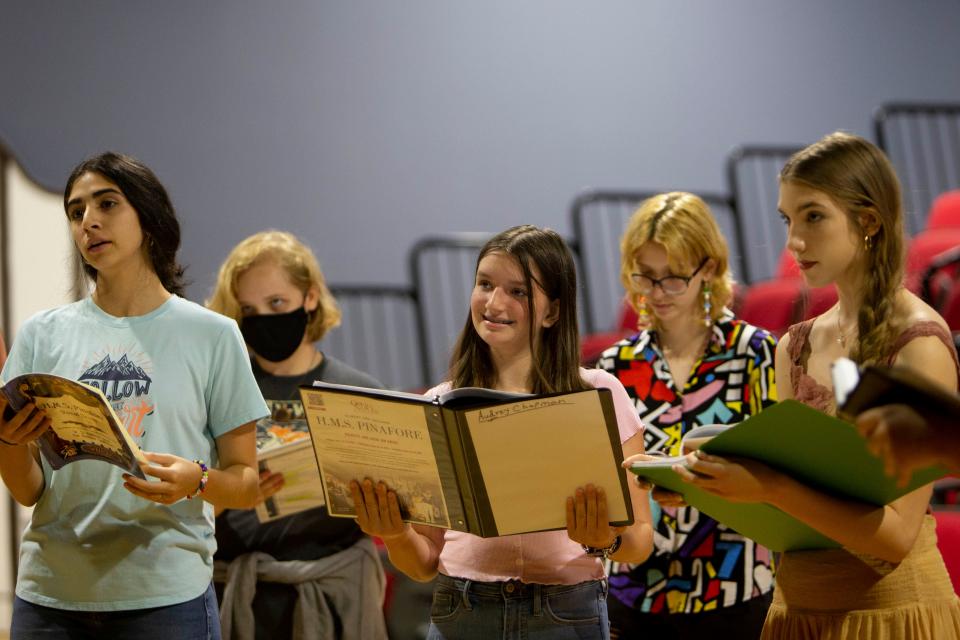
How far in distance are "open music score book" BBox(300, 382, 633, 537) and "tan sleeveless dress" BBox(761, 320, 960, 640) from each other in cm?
Answer: 31

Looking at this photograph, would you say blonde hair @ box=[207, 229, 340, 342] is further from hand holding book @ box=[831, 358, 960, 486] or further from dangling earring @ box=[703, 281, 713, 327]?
hand holding book @ box=[831, 358, 960, 486]

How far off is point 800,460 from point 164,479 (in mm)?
1025

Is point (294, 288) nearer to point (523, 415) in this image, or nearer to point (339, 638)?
point (339, 638)

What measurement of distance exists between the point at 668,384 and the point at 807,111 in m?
5.12

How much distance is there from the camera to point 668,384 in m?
2.51

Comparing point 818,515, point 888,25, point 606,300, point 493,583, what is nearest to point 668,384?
point 493,583

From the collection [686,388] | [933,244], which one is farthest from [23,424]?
[933,244]

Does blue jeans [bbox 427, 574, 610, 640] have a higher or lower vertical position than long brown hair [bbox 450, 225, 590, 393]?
lower

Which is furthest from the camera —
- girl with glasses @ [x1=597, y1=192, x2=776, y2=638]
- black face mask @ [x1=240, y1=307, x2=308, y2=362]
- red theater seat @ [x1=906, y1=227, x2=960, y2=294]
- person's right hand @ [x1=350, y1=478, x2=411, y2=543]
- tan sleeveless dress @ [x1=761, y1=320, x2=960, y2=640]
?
red theater seat @ [x1=906, y1=227, x2=960, y2=294]

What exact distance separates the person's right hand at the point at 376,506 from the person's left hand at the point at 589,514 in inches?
11.5

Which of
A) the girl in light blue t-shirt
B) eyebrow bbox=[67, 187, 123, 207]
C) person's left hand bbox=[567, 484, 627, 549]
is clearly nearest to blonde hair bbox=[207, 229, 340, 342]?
the girl in light blue t-shirt

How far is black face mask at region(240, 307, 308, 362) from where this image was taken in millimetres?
2727

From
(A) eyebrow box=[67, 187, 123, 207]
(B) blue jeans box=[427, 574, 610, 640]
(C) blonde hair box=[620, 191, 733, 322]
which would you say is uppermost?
(A) eyebrow box=[67, 187, 123, 207]

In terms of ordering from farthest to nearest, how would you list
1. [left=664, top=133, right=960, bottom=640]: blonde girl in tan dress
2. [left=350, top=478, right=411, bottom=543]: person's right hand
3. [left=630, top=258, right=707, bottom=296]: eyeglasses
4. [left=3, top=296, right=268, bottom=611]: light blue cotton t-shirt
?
[left=630, top=258, right=707, bottom=296]: eyeglasses, [left=3, top=296, right=268, bottom=611]: light blue cotton t-shirt, [left=350, top=478, right=411, bottom=543]: person's right hand, [left=664, top=133, right=960, bottom=640]: blonde girl in tan dress
